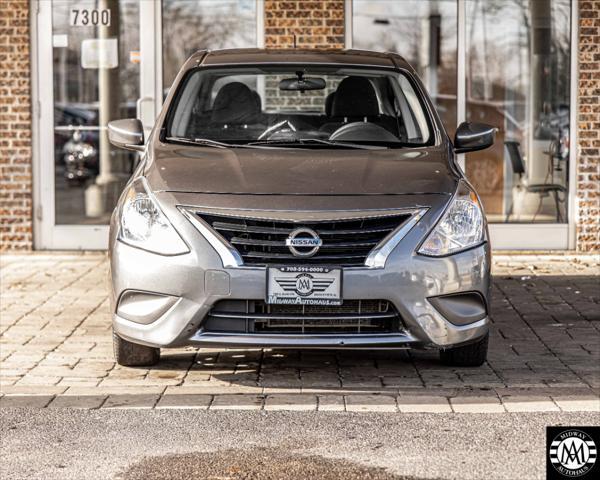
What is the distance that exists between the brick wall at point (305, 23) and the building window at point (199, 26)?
204 mm

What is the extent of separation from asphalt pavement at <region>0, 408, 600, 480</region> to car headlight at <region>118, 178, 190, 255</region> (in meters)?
0.83

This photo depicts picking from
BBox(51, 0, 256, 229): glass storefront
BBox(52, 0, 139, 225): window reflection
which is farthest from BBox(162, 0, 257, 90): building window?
BBox(52, 0, 139, 225): window reflection

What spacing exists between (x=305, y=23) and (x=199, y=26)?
0.98 m

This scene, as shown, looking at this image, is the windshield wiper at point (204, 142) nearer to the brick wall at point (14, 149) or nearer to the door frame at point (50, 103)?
the door frame at point (50, 103)

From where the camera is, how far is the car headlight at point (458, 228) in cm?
635

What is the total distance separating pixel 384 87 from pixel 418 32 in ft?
13.8

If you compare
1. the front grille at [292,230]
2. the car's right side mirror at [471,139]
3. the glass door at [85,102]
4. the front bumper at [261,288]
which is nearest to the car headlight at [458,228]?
the front bumper at [261,288]

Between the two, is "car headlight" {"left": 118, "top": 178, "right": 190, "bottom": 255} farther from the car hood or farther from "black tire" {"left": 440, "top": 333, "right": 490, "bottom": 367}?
"black tire" {"left": 440, "top": 333, "right": 490, "bottom": 367}

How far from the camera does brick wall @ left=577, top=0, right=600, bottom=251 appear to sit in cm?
1195

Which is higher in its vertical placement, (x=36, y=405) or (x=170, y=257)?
(x=170, y=257)

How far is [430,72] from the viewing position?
40.0ft

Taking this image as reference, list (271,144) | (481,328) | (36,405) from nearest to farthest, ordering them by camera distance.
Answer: (36,405) → (481,328) → (271,144)

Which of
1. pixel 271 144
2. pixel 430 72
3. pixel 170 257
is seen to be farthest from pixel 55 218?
pixel 170 257

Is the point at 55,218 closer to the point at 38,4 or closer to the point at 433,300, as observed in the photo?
the point at 38,4
